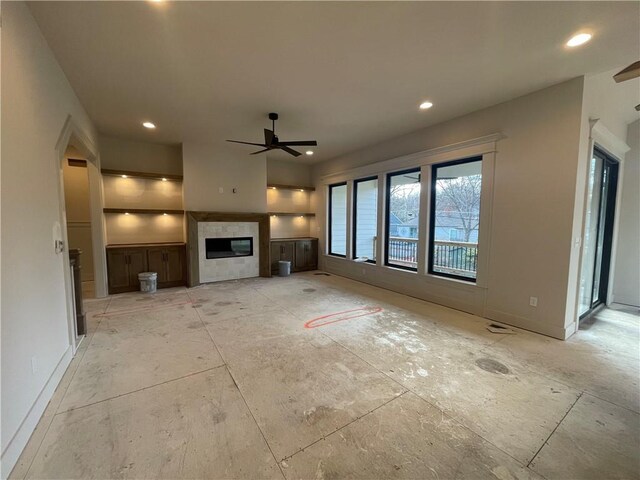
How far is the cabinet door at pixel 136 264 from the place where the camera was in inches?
208

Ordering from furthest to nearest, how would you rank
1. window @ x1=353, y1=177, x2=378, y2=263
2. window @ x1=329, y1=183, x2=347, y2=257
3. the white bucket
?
Result: window @ x1=329, y1=183, x2=347, y2=257 < window @ x1=353, y1=177, x2=378, y2=263 < the white bucket

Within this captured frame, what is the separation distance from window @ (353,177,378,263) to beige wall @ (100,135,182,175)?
169 inches

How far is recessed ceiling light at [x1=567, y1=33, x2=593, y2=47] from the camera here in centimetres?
235

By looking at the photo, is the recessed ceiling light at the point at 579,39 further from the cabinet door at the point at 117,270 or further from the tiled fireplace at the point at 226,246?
the cabinet door at the point at 117,270

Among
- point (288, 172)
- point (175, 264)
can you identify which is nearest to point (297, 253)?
point (288, 172)

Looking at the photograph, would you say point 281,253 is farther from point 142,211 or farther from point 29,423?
point 29,423

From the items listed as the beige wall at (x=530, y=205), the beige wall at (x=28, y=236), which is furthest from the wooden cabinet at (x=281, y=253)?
the beige wall at (x=28, y=236)

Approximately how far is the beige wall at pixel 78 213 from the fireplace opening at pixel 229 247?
2.72 m

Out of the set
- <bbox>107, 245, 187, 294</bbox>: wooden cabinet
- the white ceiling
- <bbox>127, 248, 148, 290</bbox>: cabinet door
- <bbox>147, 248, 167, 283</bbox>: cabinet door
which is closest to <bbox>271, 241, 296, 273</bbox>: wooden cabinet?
<bbox>107, 245, 187, 294</bbox>: wooden cabinet

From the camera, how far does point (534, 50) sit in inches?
100

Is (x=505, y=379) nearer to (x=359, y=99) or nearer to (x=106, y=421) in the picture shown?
(x=106, y=421)

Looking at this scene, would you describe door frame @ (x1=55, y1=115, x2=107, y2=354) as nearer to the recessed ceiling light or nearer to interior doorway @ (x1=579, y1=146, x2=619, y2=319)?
the recessed ceiling light

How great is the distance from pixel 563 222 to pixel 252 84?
4156 millimetres

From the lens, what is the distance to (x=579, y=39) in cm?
239
